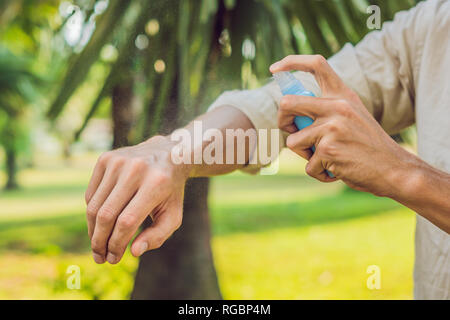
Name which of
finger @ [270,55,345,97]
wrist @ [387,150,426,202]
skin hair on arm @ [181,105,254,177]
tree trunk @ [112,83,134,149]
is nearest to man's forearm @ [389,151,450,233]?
wrist @ [387,150,426,202]

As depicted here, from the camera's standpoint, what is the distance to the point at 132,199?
0.42 metres

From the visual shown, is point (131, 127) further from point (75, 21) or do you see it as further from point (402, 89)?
point (402, 89)

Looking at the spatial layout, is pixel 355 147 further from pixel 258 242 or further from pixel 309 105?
pixel 258 242

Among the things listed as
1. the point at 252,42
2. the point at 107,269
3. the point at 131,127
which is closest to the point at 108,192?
the point at 252,42

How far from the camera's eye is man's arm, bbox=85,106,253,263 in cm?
41

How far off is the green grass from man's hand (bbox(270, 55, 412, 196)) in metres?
0.19

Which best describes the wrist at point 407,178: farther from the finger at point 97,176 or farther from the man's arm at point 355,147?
Answer: the finger at point 97,176

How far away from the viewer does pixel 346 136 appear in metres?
0.43

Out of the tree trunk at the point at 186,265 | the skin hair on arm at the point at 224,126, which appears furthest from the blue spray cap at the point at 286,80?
the tree trunk at the point at 186,265

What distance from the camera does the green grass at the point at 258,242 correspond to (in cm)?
114

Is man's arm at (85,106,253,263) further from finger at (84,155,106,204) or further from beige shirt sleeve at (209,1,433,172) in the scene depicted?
beige shirt sleeve at (209,1,433,172)

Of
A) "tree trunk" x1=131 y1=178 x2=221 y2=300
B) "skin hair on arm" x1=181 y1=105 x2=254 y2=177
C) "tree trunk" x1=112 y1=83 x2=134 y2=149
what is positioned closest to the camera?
"skin hair on arm" x1=181 y1=105 x2=254 y2=177

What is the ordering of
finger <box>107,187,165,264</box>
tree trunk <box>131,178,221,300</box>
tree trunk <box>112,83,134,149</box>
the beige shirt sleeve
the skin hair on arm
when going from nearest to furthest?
finger <box>107,187,165,264</box>
the skin hair on arm
the beige shirt sleeve
tree trunk <box>112,83,134,149</box>
tree trunk <box>131,178,221,300</box>

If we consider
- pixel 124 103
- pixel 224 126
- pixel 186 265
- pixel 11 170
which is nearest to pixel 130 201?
pixel 224 126
